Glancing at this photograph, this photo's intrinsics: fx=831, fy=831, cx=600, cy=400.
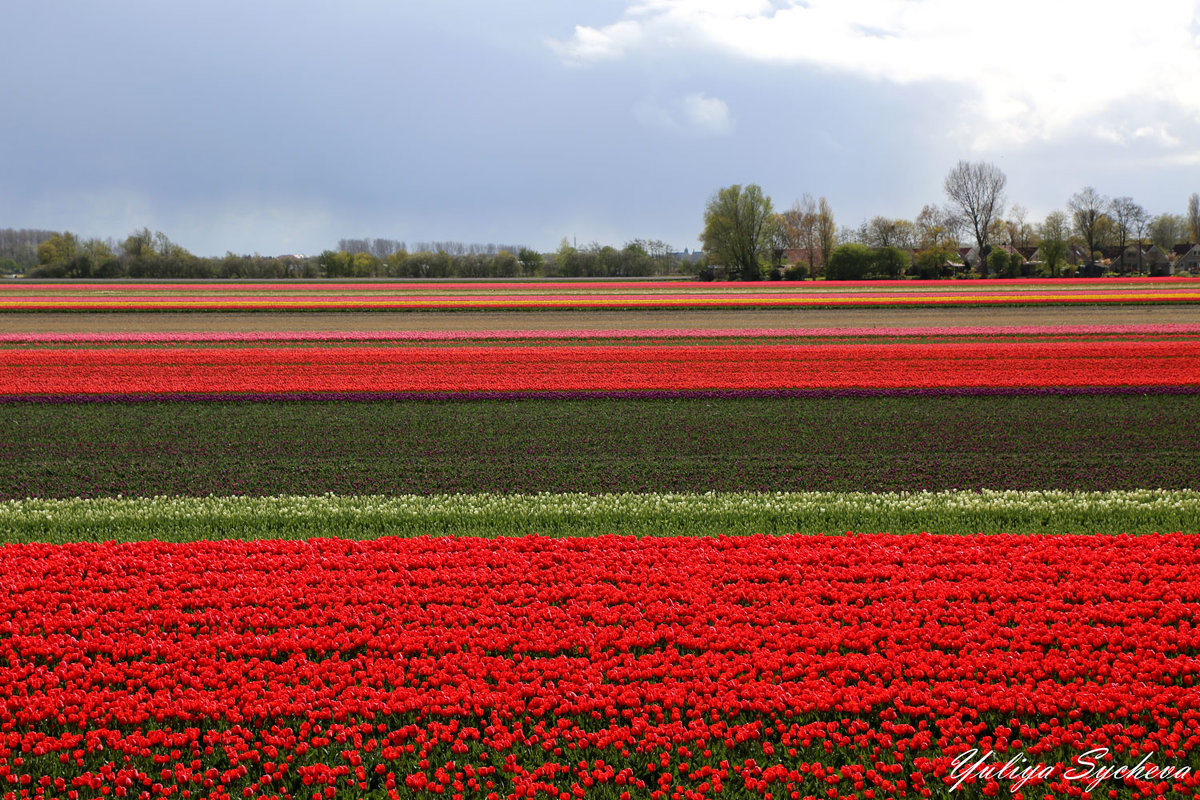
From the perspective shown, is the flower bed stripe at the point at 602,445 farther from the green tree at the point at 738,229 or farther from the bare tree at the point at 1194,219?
the bare tree at the point at 1194,219

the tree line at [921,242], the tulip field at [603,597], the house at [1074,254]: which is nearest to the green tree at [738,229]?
the tree line at [921,242]

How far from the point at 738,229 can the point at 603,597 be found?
261 ft

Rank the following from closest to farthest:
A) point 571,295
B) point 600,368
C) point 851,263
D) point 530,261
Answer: point 600,368
point 571,295
point 851,263
point 530,261

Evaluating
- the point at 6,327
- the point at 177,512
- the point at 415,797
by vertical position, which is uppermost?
the point at 6,327

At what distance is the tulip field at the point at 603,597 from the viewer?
5859 mm

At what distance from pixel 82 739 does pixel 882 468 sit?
37.0 feet

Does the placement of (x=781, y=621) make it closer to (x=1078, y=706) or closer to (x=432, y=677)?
(x=1078, y=706)

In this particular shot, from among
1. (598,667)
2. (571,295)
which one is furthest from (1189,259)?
Result: (598,667)

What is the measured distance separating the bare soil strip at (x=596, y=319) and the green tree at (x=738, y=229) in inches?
1675

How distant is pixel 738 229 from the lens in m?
84.4

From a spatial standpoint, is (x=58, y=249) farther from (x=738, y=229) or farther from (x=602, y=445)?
(x=602, y=445)

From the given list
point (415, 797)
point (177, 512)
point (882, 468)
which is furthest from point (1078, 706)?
point (177, 512)

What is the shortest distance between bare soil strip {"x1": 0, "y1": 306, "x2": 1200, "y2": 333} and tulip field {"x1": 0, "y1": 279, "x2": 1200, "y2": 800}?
16.8 metres

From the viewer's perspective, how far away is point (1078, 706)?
20.7 ft
